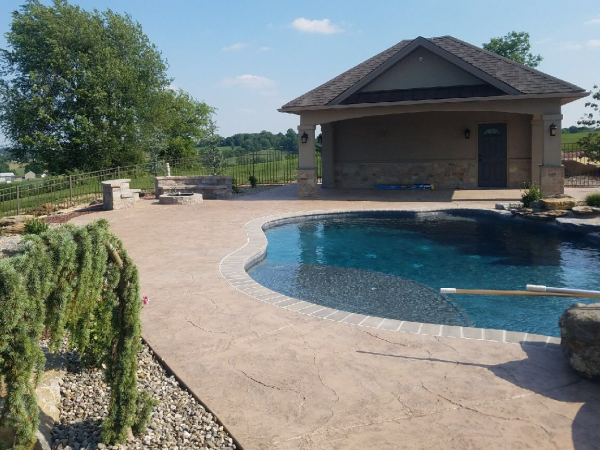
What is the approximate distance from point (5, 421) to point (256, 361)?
7.49 ft

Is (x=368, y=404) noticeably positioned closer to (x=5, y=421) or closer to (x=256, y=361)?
(x=256, y=361)

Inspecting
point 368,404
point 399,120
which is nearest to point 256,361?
point 368,404

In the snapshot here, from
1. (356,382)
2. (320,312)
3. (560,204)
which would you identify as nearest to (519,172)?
(560,204)

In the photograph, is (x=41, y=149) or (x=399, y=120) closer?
(x=399, y=120)

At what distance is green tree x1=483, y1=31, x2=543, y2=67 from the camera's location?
39906 millimetres

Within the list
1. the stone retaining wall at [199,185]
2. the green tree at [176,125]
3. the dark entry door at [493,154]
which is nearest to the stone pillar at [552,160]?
the dark entry door at [493,154]

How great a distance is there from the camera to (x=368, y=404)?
3900 millimetres

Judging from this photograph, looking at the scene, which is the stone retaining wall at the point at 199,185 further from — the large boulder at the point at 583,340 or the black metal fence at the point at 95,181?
the large boulder at the point at 583,340

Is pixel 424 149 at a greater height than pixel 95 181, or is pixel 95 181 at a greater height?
pixel 424 149

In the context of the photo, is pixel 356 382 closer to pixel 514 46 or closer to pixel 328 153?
pixel 328 153

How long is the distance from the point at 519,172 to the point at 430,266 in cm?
1184

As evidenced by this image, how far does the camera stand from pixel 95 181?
19766mm

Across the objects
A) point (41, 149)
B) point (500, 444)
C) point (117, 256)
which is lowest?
point (500, 444)

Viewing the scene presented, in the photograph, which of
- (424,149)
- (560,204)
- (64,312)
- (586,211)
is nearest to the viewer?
(64,312)
